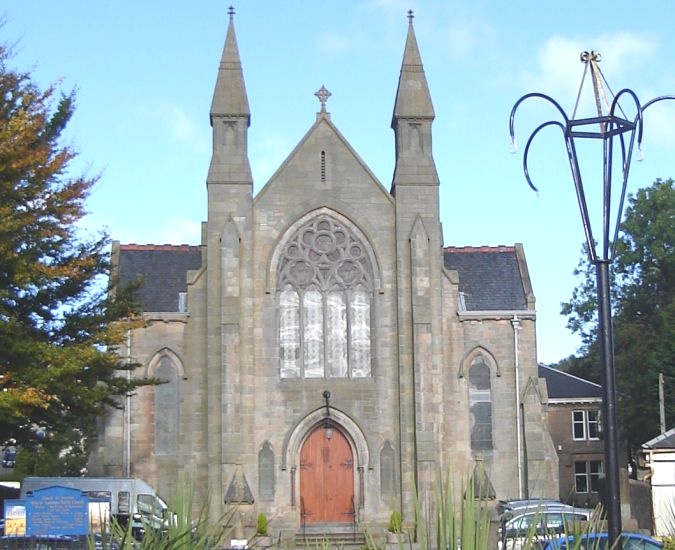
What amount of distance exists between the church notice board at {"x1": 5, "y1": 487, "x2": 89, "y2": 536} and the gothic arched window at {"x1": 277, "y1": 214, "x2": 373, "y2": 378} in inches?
481

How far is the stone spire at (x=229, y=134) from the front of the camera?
111ft

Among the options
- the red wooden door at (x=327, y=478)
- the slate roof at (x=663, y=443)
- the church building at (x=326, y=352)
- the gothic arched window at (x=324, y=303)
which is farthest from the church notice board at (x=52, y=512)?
the slate roof at (x=663, y=443)

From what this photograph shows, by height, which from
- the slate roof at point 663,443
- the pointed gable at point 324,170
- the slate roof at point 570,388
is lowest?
the slate roof at point 663,443

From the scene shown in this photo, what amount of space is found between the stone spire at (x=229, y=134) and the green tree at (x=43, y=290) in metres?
8.63

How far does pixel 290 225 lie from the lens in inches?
1340

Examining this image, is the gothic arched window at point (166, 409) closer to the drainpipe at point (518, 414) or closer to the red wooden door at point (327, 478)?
the red wooden door at point (327, 478)

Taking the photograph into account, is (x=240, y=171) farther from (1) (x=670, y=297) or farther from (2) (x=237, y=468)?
(1) (x=670, y=297)

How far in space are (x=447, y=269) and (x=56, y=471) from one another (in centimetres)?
2999

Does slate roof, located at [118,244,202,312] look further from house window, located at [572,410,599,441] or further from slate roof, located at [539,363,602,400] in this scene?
house window, located at [572,410,599,441]

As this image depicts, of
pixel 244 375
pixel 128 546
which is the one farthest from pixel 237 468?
pixel 128 546

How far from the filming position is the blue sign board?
2169 cm

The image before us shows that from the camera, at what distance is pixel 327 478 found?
110 feet

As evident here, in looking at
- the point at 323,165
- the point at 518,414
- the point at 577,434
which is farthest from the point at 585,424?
the point at 323,165

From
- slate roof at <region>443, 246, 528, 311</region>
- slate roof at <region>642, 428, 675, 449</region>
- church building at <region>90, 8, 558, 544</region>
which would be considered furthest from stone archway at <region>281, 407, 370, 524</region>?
slate roof at <region>642, 428, 675, 449</region>
